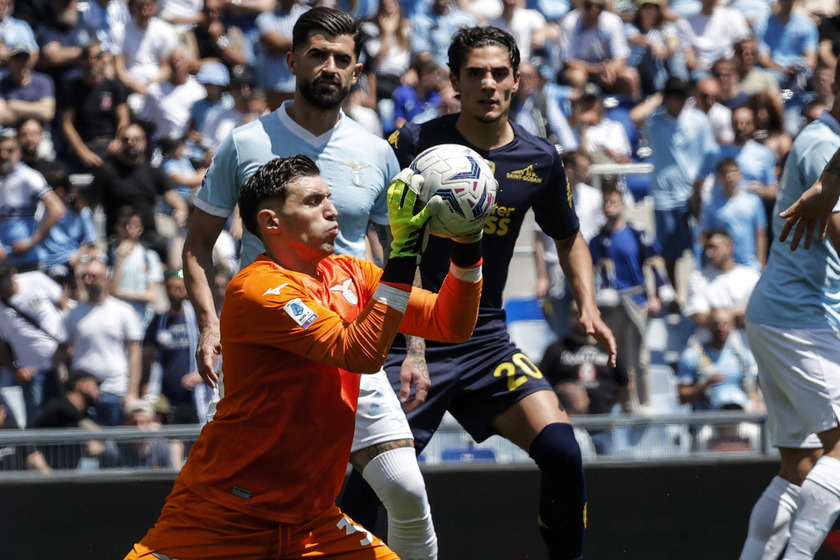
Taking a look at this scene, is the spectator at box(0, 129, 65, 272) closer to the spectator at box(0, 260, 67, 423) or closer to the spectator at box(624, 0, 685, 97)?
the spectator at box(0, 260, 67, 423)

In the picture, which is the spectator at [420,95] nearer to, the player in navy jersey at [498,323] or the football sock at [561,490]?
the player in navy jersey at [498,323]

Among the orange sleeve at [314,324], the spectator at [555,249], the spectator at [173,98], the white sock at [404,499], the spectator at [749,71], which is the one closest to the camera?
the orange sleeve at [314,324]

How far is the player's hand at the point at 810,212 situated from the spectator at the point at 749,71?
665 centimetres

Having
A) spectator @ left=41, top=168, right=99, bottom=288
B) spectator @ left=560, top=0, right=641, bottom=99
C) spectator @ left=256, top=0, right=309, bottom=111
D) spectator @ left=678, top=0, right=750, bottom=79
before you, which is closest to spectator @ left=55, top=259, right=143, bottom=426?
spectator @ left=41, top=168, right=99, bottom=288

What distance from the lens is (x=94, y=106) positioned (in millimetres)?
10789

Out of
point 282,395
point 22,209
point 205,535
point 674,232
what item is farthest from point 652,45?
point 205,535

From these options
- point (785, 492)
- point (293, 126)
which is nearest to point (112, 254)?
point (293, 126)

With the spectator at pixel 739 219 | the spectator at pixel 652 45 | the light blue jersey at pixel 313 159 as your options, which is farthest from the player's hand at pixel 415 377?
the spectator at pixel 652 45

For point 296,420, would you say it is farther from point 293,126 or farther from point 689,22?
point 689,22

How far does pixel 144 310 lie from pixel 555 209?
446 cm

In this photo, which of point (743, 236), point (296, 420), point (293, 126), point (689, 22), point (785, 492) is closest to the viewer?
point (296, 420)

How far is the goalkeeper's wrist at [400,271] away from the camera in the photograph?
3879mm

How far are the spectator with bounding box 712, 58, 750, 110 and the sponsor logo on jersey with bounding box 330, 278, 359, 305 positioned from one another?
768 cm

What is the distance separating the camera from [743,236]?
32.4 feet
